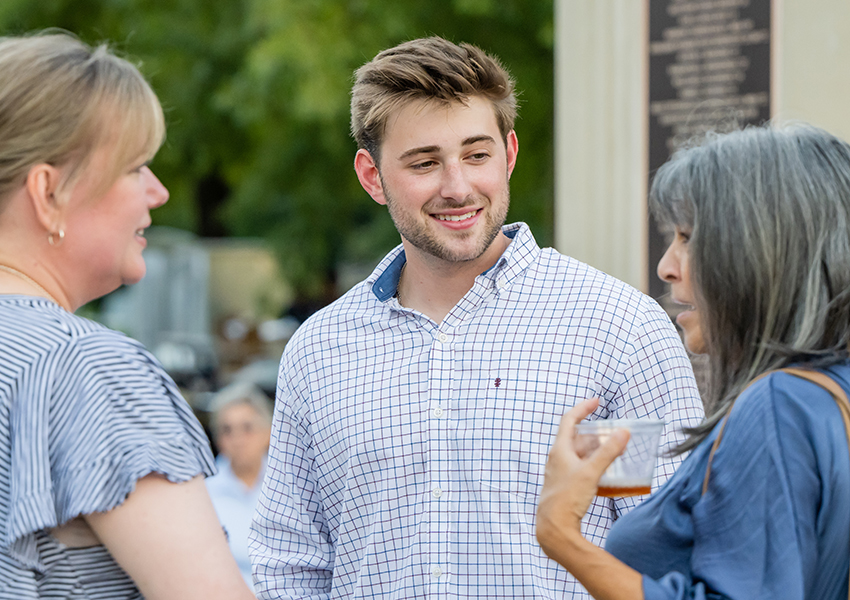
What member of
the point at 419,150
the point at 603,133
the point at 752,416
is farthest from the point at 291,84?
the point at 752,416

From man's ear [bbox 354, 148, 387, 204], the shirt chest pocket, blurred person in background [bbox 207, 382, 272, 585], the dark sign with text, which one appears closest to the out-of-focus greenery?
blurred person in background [bbox 207, 382, 272, 585]

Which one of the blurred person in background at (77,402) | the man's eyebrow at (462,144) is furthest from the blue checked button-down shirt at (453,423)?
the blurred person in background at (77,402)

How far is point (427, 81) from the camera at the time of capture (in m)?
2.52

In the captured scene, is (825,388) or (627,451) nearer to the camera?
(825,388)

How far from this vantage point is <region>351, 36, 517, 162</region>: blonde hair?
8.27 ft

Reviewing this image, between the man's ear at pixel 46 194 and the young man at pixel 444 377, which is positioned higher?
the man's ear at pixel 46 194

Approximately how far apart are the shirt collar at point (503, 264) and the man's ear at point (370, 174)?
160 millimetres

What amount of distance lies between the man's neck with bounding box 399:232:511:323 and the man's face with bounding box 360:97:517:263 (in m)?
0.04

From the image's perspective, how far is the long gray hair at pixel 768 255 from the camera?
1.62 meters

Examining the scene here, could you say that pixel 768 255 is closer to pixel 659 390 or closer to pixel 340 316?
pixel 659 390

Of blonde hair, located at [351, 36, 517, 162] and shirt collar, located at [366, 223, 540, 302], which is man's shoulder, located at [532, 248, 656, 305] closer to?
shirt collar, located at [366, 223, 540, 302]

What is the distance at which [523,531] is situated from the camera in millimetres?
2264

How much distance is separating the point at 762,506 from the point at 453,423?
0.96 m

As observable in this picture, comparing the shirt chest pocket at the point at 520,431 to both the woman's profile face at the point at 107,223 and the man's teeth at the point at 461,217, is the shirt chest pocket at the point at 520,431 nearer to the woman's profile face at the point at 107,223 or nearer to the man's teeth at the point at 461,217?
the man's teeth at the point at 461,217
